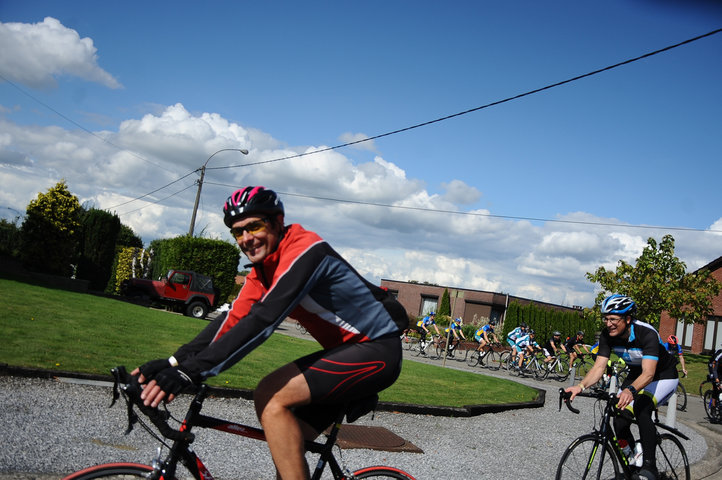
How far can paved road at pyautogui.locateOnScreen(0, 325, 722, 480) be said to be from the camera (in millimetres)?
4492

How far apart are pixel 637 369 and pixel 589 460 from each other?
1.17 m

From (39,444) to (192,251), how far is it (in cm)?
2497

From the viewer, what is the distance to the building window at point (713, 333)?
125ft

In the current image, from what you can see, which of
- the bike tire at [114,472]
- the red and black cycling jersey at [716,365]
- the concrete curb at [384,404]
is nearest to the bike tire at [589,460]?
the concrete curb at [384,404]

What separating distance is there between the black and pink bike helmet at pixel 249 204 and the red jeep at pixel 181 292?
2388 cm

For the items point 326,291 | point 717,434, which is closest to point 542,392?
point 717,434

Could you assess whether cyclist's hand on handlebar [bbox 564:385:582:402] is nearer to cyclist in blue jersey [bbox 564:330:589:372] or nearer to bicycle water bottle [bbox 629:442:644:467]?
bicycle water bottle [bbox 629:442:644:467]

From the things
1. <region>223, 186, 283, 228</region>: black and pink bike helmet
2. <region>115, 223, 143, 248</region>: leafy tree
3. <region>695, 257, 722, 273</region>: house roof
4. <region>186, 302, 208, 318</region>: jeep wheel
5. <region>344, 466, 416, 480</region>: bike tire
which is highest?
<region>695, 257, 722, 273</region>: house roof

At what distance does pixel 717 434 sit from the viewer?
457 inches

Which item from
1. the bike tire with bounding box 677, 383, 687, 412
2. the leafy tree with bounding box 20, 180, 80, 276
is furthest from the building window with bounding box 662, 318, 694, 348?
the leafy tree with bounding box 20, 180, 80, 276

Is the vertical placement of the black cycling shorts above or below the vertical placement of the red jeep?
above

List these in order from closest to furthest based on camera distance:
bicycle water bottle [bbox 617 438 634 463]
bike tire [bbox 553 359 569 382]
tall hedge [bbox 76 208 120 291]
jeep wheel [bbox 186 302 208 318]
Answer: bicycle water bottle [bbox 617 438 634 463] → bike tire [bbox 553 359 569 382] → jeep wheel [bbox 186 302 208 318] → tall hedge [bbox 76 208 120 291]

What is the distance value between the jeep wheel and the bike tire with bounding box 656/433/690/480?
2232cm

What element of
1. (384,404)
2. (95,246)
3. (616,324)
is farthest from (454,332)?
(95,246)
